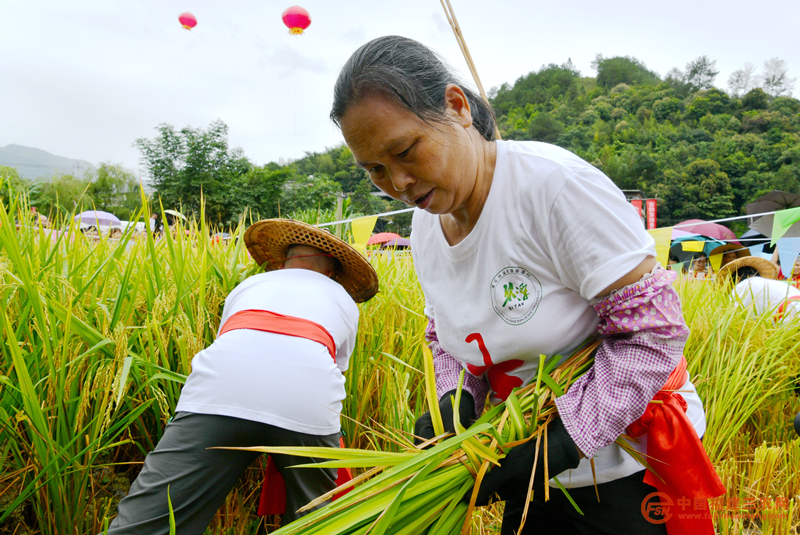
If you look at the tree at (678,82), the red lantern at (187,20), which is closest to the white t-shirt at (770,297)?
the red lantern at (187,20)

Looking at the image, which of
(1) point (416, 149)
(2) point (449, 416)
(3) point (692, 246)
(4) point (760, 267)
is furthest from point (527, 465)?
(3) point (692, 246)

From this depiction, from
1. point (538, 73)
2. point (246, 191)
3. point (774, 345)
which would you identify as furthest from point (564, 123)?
point (774, 345)

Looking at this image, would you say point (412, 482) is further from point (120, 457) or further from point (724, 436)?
→ point (724, 436)

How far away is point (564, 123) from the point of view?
6475 cm

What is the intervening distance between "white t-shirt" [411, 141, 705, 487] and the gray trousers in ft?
2.53

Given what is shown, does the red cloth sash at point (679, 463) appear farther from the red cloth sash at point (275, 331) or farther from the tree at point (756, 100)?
the tree at point (756, 100)

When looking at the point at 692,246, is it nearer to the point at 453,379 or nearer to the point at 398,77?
the point at 453,379

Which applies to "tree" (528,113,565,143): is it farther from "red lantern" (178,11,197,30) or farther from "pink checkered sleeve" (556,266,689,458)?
"pink checkered sleeve" (556,266,689,458)

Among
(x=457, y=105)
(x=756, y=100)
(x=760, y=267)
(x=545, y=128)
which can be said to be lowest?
(x=760, y=267)

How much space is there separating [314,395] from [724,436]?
194 cm

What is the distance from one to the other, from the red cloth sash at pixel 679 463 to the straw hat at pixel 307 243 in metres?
1.35

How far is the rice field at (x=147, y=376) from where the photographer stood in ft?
4.66

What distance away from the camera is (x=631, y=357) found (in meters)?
0.81

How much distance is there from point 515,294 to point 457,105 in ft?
1.28
